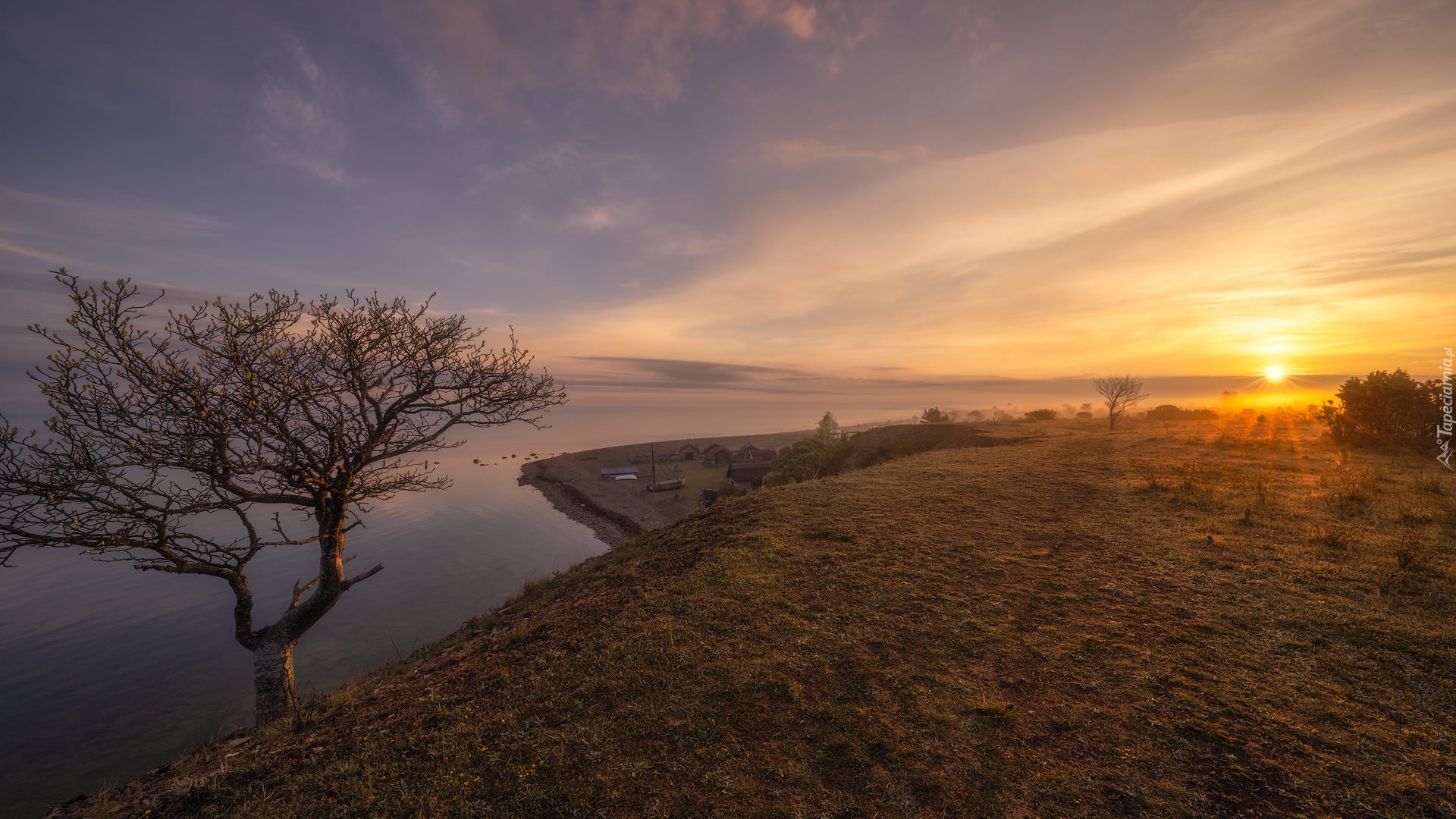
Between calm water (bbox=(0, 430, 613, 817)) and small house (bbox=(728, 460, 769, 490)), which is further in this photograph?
small house (bbox=(728, 460, 769, 490))

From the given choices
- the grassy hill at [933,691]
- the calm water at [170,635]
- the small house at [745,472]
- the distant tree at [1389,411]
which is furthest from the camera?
the small house at [745,472]

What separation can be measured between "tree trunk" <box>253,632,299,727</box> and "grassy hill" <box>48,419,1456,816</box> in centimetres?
163

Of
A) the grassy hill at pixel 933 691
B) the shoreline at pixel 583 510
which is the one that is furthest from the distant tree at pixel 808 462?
the grassy hill at pixel 933 691

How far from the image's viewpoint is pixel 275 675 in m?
11.5

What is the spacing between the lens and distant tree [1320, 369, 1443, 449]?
25.4 metres

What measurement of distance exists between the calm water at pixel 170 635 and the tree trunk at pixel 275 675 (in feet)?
8.34

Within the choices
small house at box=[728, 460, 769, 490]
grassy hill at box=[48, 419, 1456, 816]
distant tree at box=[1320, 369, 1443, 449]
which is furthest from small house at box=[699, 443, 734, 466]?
grassy hill at box=[48, 419, 1456, 816]

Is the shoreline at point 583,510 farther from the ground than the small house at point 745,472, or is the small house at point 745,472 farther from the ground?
the small house at point 745,472

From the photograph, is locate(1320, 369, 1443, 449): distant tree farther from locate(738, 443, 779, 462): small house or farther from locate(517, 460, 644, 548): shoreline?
locate(738, 443, 779, 462): small house

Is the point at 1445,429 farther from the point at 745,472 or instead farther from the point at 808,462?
the point at 745,472

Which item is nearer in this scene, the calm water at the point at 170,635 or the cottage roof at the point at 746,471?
the calm water at the point at 170,635

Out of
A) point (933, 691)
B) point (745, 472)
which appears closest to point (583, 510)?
point (745, 472)

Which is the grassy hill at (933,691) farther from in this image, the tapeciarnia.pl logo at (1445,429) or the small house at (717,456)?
the small house at (717,456)

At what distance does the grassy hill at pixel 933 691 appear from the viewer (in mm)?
5855
